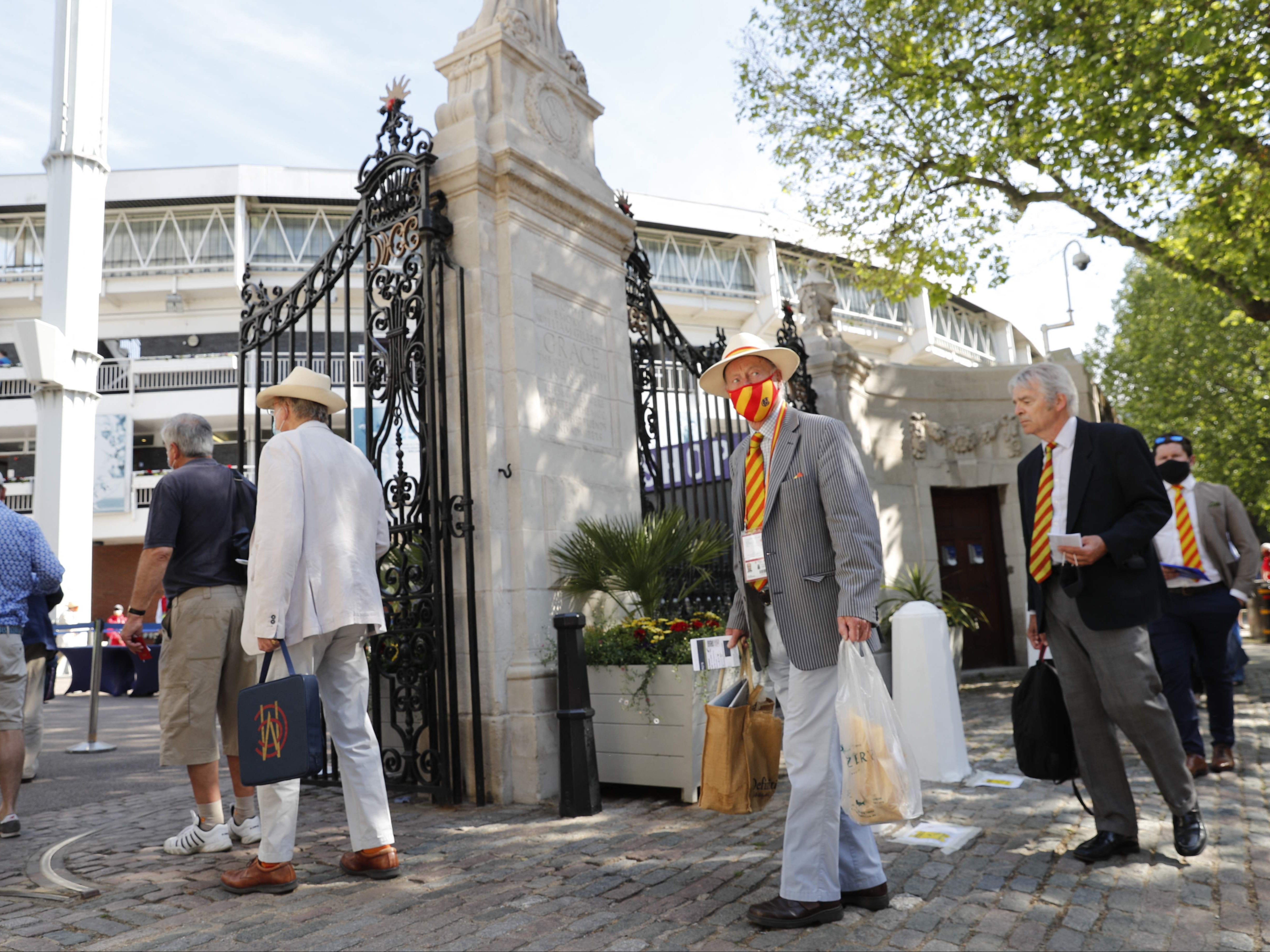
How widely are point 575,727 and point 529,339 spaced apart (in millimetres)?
2438

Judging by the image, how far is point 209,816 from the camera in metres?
4.33

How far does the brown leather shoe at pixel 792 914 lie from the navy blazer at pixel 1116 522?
1.62 meters

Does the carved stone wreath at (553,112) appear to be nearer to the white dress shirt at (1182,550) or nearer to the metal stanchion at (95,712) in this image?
the white dress shirt at (1182,550)

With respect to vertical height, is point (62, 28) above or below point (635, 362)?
above

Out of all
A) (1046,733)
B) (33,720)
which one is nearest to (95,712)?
(33,720)

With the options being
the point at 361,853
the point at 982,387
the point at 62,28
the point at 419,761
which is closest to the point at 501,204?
the point at 419,761

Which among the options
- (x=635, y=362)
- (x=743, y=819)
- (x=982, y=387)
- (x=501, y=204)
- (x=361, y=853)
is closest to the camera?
(x=361, y=853)

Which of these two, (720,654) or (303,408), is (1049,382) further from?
(303,408)

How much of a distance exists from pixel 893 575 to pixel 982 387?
3403mm

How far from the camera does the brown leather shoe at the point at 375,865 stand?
3764 mm

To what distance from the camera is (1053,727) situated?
3.96 metres

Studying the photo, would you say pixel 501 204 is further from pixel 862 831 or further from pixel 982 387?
pixel 982 387

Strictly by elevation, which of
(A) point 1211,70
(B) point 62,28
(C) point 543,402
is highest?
(B) point 62,28

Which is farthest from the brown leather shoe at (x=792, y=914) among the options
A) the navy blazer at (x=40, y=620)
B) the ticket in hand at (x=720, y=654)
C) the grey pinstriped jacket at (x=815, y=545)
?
the navy blazer at (x=40, y=620)
